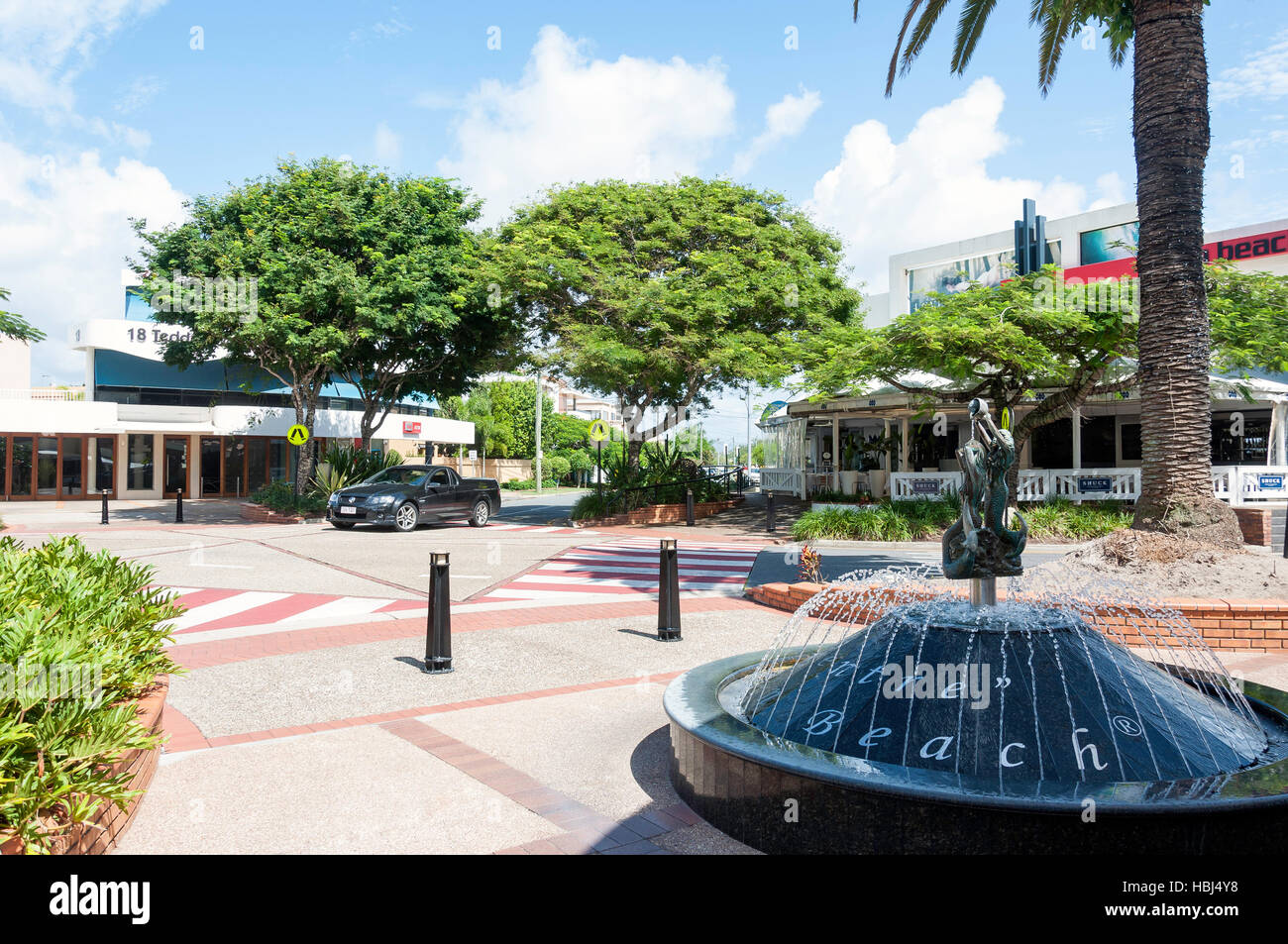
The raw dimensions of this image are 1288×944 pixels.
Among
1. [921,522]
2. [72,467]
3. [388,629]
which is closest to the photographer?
[388,629]

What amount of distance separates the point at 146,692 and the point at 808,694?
4.05m

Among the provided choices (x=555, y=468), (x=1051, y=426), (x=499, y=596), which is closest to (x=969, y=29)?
(x=499, y=596)

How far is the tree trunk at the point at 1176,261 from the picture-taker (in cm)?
989

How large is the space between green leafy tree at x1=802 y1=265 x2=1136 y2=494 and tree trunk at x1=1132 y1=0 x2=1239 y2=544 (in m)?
4.76

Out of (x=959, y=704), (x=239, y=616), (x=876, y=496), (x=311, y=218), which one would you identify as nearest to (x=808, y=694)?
(x=959, y=704)

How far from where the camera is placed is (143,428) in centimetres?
3412

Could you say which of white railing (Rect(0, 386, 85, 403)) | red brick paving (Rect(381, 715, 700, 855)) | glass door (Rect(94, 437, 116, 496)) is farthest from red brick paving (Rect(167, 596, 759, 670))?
glass door (Rect(94, 437, 116, 496))

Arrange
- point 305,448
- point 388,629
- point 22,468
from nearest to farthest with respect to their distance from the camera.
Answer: point 388,629
point 305,448
point 22,468

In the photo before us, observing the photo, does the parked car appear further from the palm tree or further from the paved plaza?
the palm tree

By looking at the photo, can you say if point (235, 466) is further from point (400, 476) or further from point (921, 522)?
point (921, 522)

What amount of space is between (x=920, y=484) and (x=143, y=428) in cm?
2984


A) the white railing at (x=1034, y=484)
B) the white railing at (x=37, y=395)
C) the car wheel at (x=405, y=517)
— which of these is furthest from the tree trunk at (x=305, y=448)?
the white railing at (x=1034, y=484)

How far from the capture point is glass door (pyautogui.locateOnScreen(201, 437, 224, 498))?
124 feet
